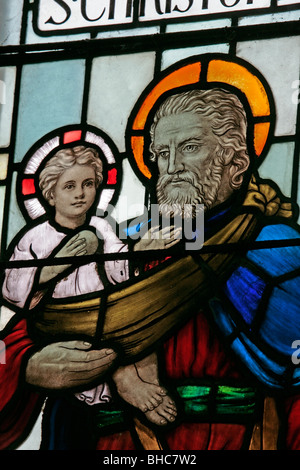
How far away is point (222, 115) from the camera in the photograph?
34.5 feet

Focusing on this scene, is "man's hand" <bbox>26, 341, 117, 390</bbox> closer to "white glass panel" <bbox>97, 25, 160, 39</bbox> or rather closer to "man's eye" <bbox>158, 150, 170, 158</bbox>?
"man's eye" <bbox>158, 150, 170, 158</bbox>

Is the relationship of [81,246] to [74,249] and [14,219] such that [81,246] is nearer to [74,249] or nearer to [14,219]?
[74,249]

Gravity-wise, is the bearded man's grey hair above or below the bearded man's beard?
above

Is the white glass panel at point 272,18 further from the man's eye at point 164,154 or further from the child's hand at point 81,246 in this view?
the child's hand at point 81,246

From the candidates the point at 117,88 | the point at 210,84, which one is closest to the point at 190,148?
the point at 210,84

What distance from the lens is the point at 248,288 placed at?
32.9 feet

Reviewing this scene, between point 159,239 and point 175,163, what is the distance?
472 millimetres

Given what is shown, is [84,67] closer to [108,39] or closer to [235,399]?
[108,39]

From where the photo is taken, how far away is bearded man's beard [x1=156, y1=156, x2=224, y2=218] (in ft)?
34.1

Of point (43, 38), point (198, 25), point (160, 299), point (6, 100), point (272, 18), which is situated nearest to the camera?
point (160, 299)

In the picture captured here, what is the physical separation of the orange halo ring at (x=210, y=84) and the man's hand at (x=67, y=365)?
3.65 feet

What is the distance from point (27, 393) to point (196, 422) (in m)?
1.01

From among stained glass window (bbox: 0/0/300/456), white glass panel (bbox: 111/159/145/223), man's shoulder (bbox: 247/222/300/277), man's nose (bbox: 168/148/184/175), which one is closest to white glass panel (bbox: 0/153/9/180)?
stained glass window (bbox: 0/0/300/456)

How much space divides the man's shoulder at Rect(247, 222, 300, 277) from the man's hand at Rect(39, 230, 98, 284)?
37.2 inches
